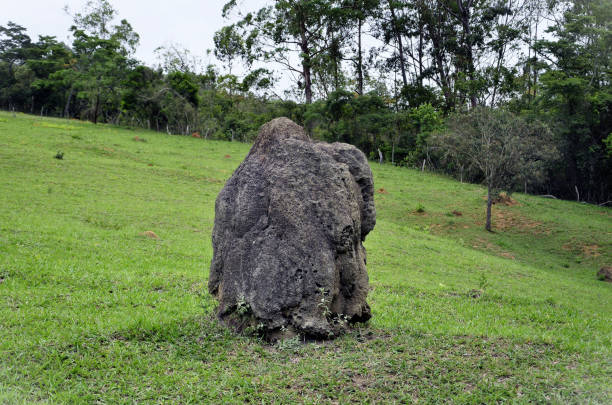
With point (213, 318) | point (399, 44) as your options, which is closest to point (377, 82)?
point (399, 44)

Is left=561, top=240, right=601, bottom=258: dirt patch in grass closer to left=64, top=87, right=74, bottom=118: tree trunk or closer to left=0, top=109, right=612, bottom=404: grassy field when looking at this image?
left=0, top=109, right=612, bottom=404: grassy field

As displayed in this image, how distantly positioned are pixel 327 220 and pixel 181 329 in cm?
296

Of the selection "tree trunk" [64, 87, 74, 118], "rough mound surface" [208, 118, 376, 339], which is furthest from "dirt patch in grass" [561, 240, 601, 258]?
"tree trunk" [64, 87, 74, 118]

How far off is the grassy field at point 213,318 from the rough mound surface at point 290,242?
42 cm

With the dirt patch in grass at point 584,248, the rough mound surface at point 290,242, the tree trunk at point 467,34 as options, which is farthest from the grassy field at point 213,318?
the tree trunk at point 467,34

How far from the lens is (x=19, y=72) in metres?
61.2

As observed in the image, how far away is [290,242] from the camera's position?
736 centimetres

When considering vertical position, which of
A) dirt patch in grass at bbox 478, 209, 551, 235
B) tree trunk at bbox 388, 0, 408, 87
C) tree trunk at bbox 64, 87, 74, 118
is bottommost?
dirt patch in grass at bbox 478, 209, 551, 235

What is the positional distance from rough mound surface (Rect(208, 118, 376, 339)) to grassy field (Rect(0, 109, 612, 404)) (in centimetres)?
42

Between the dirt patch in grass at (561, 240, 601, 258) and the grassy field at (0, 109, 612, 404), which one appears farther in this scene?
the dirt patch in grass at (561, 240, 601, 258)

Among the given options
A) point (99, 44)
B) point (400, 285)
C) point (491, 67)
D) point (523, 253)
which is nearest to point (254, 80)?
point (99, 44)

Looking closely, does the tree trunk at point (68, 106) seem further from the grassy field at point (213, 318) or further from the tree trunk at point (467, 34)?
the tree trunk at point (467, 34)

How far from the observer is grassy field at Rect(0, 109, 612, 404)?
5.99 metres

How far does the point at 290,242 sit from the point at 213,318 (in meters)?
2.09
